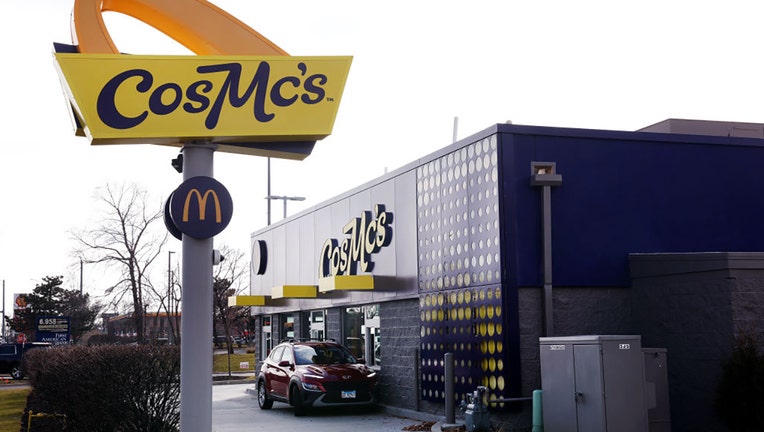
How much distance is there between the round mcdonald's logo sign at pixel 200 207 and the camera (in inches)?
381

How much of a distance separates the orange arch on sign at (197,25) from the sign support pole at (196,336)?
155 cm

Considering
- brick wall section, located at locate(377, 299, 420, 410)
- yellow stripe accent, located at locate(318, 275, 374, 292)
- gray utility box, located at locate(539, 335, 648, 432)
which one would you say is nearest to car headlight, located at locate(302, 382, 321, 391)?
brick wall section, located at locate(377, 299, 420, 410)

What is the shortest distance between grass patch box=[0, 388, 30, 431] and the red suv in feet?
19.1

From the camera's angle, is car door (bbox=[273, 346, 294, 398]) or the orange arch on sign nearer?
the orange arch on sign

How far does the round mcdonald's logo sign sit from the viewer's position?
9672 mm

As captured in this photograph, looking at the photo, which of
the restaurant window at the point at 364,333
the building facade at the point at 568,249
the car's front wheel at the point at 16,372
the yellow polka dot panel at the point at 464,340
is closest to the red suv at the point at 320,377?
the restaurant window at the point at 364,333

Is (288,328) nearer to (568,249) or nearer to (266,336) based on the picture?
(266,336)

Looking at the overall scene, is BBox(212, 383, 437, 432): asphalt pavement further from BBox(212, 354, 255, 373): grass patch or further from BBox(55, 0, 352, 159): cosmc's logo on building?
BBox(212, 354, 255, 373): grass patch

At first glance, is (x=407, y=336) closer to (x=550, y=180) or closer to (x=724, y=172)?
(x=550, y=180)

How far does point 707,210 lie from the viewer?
16.5 meters

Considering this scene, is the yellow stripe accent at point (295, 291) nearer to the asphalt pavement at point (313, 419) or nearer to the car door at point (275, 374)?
the car door at point (275, 374)

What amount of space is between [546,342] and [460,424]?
2.96 m

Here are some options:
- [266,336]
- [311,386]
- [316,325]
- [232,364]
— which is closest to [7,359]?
[232,364]

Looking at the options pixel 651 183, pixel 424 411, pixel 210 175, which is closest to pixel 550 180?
pixel 651 183
